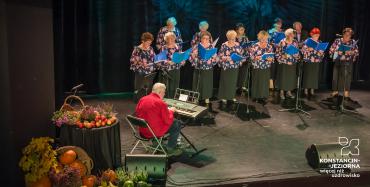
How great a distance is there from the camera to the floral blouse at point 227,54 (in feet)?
31.7

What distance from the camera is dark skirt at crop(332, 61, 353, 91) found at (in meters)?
10.5

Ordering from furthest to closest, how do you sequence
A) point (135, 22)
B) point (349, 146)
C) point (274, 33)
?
point (274, 33) → point (135, 22) → point (349, 146)

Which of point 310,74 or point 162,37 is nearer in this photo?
point 162,37

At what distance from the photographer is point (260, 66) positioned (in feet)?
32.8

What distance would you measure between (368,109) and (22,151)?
7.00 m

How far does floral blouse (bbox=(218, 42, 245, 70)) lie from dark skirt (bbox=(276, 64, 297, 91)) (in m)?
1.24

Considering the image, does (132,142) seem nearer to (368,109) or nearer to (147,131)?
(147,131)

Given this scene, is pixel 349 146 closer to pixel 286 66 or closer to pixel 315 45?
pixel 315 45

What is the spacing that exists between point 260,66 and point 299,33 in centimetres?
171

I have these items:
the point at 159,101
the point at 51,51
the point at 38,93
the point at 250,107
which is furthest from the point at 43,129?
the point at 250,107

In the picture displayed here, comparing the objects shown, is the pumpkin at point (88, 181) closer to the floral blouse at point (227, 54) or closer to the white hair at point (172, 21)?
the floral blouse at point (227, 54)

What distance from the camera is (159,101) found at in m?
6.91

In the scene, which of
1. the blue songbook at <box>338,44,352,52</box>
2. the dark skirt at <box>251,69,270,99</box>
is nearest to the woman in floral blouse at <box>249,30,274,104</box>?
the dark skirt at <box>251,69,270,99</box>

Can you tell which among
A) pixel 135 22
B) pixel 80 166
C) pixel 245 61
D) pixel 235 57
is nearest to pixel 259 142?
pixel 235 57
